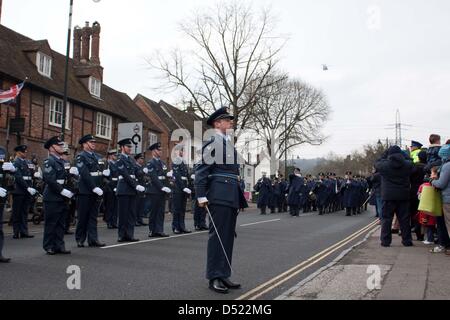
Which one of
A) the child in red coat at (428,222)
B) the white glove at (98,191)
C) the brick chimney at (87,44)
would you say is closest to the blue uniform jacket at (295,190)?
the child in red coat at (428,222)

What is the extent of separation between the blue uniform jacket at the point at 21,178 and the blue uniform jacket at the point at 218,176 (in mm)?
7540

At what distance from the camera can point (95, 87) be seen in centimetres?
3606

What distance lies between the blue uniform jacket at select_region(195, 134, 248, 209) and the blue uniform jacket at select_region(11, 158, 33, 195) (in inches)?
297

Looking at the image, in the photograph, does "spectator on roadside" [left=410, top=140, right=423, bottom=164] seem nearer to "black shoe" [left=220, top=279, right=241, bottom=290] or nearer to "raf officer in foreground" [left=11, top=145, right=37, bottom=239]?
"black shoe" [left=220, top=279, right=241, bottom=290]

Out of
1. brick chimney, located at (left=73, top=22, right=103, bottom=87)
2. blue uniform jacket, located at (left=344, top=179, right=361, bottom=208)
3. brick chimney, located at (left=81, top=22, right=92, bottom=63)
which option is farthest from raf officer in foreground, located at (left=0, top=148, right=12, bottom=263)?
brick chimney, located at (left=81, top=22, right=92, bottom=63)

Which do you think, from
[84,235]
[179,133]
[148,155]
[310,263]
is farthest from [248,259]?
[179,133]

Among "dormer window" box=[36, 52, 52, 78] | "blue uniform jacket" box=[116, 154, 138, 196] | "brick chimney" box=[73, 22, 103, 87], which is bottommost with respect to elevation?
"blue uniform jacket" box=[116, 154, 138, 196]

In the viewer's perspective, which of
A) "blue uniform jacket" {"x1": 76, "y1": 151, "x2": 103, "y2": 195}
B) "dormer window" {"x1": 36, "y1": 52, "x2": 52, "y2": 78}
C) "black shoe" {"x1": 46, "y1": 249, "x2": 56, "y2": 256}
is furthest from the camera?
"dormer window" {"x1": 36, "y1": 52, "x2": 52, "y2": 78}

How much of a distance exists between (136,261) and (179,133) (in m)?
39.5

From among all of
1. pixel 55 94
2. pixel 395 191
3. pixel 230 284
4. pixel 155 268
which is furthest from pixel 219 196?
pixel 55 94

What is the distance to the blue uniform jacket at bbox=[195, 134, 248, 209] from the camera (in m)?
6.38

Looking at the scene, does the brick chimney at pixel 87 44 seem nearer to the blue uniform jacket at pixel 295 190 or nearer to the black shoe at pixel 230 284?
the blue uniform jacket at pixel 295 190

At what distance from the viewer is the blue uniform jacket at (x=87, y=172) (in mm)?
10148
